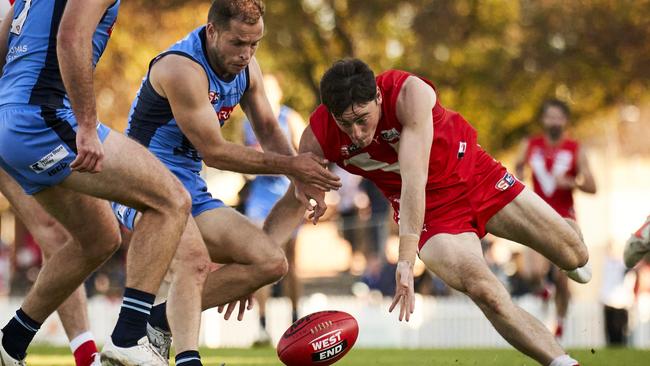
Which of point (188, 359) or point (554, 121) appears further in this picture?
point (554, 121)

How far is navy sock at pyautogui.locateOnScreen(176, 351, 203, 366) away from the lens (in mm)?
6422

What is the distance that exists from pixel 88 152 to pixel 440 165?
8.24 feet

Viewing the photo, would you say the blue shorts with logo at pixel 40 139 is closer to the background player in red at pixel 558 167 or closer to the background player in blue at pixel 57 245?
the background player in blue at pixel 57 245

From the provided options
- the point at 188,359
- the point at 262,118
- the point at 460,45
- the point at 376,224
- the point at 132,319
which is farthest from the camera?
the point at 460,45

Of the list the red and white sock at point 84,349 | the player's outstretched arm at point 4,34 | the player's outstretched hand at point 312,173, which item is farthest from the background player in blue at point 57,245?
the player's outstretched hand at point 312,173

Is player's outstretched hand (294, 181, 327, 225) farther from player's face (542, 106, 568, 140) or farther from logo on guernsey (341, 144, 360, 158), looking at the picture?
player's face (542, 106, 568, 140)

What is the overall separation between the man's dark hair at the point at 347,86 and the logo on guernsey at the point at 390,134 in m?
0.36

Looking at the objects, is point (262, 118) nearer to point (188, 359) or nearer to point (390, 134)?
point (390, 134)

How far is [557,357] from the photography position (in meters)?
6.57

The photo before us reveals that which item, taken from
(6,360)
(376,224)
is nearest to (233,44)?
(6,360)

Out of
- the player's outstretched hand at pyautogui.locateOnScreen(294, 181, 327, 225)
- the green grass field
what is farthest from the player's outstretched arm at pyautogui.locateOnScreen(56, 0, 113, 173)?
the green grass field

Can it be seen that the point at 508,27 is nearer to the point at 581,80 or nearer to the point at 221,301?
the point at 581,80

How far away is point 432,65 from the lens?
22875mm

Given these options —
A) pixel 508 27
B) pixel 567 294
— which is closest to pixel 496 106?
pixel 508 27
